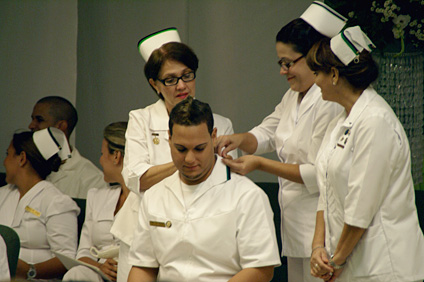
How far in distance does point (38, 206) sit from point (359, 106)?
2.03m

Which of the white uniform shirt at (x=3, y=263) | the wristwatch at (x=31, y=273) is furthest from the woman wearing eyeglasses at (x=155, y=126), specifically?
the wristwatch at (x=31, y=273)

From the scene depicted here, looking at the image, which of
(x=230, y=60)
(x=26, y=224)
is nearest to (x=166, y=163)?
(x=26, y=224)

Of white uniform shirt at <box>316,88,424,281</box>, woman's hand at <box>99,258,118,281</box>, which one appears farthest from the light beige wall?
white uniform shirt at <box>316,88,424,281</box>

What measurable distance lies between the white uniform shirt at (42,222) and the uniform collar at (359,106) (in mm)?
1869

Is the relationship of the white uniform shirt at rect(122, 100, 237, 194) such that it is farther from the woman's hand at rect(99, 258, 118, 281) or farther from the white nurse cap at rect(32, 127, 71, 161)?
the white nurse cap at rect(32, 127, 71, 161)

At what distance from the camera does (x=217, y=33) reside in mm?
4449

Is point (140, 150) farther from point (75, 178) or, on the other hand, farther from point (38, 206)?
point (75, 178)

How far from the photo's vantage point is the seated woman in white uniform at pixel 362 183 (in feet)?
6.91

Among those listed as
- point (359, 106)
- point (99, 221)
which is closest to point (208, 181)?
point (359, 106)

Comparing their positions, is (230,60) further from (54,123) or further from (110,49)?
(54,123)

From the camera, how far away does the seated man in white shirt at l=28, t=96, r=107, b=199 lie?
4262 millimetres

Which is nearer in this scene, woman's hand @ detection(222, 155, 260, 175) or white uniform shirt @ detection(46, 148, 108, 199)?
woman's hand @ detection(222, 155, 260, 175)

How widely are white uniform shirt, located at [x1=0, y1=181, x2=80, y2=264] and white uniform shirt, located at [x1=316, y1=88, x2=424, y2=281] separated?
1804 millimetres

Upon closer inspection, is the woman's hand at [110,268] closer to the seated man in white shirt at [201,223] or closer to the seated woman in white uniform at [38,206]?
the seated woman in white uniform at [38,206]
